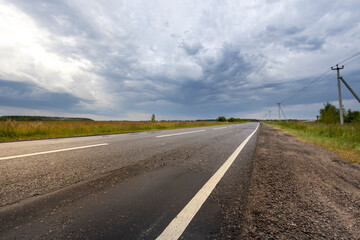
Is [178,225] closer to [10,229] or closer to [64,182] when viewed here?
[10,229]

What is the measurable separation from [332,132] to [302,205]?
13149 mm

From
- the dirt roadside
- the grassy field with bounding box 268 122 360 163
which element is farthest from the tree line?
the dirt roadside

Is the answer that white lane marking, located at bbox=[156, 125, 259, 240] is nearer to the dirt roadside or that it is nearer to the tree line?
the dirt roadside

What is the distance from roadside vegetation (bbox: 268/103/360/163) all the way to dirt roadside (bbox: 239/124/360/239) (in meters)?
2.64

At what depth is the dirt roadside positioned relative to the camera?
4.32 feet

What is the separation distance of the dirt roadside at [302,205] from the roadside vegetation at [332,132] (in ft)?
8.66

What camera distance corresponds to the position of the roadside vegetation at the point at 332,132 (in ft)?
18.7

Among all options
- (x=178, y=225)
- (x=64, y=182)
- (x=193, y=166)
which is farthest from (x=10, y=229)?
(x=193, y=166)

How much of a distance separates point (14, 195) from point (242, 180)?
3.18 metres

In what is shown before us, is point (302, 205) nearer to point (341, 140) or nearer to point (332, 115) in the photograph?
point (341, 140)

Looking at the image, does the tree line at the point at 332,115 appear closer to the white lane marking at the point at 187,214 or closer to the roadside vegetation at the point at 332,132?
the roadside vegetation at the point at 332,132

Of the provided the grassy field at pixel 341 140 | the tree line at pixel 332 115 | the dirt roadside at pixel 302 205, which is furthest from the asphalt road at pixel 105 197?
the tree line at pixel 332 115

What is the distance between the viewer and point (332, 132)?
35.8 feet

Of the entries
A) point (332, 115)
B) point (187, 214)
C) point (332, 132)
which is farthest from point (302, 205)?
point (332, 115)
